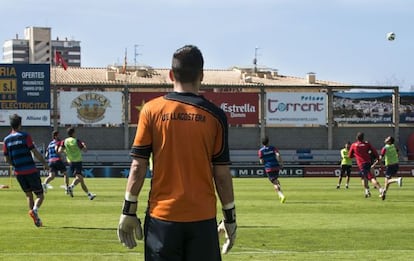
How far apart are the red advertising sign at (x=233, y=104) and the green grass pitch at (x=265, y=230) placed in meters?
43.5

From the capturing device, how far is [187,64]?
22.0 feet

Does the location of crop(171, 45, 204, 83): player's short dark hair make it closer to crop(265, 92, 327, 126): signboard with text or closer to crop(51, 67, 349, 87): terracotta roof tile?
crop(265, 92, 327, 126): signboard with text

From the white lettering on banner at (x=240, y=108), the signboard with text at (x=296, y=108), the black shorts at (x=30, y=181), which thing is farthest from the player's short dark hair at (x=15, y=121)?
the signboard with text at (x=296, y=108)

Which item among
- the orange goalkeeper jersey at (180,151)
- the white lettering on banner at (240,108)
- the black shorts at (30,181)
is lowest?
the black shorts at (30,181)

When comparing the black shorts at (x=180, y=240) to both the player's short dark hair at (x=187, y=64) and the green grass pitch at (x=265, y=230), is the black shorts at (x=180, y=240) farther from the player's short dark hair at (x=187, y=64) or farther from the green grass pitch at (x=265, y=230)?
the green grass pitch at (x=265, y=230)

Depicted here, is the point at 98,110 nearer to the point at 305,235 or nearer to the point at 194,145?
the point at 305,235

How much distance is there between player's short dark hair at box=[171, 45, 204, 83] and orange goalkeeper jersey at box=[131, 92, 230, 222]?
0.14m

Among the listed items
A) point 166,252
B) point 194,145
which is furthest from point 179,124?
point 166,252

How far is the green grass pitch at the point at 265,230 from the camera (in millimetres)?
13320

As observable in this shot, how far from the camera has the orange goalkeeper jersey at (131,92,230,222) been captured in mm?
6637

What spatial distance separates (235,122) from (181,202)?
65.6 meters

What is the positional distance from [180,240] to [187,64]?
134cm

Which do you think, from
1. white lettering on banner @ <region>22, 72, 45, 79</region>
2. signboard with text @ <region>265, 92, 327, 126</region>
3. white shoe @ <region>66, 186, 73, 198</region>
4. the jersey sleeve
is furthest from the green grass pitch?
signboard with text @ <region>265, 92, 327, 126</region>

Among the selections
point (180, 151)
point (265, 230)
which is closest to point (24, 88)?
point (265, 230)
